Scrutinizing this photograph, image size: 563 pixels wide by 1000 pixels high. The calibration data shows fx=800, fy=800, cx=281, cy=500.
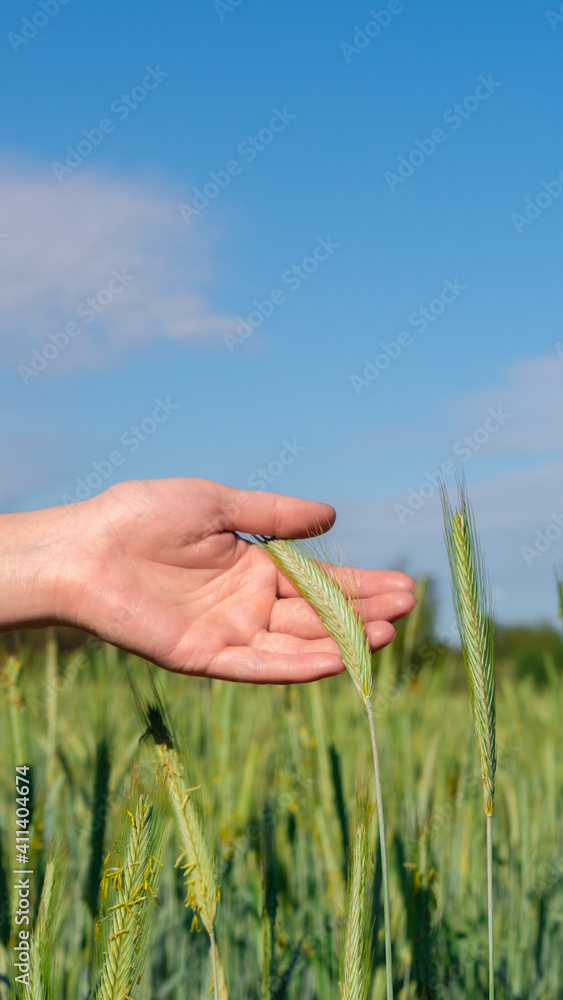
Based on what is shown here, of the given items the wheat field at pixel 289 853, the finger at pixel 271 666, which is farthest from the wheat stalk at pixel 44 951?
the finger at pixel 271 666

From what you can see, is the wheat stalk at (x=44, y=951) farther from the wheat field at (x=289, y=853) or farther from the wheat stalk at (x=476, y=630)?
the wheat stalk at (x=476, y=630)

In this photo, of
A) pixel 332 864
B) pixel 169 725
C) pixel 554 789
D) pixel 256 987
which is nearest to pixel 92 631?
pixel 169 725

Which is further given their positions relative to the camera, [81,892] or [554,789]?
[554,789]

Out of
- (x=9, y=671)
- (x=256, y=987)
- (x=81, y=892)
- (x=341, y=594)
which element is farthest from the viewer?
(x=81, y=892)

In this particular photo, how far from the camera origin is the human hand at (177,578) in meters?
1.79

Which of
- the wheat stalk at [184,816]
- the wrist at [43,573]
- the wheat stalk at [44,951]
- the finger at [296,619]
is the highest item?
the wrist at [43,573]

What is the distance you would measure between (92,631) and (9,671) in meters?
0.24

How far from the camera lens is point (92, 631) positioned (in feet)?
6.18

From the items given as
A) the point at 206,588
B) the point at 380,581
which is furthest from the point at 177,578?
the point at 380,581

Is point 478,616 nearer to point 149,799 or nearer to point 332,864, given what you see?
point 149,799

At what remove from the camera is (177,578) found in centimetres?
194

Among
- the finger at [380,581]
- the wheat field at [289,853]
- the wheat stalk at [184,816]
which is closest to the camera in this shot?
the wheat stalk at [184,816]

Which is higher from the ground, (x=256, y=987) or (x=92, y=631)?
(x=92, y=631)

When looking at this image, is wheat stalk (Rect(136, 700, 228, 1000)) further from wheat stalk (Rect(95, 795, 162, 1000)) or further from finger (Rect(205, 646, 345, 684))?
finger (Rect(205, 646, 345, 684))
